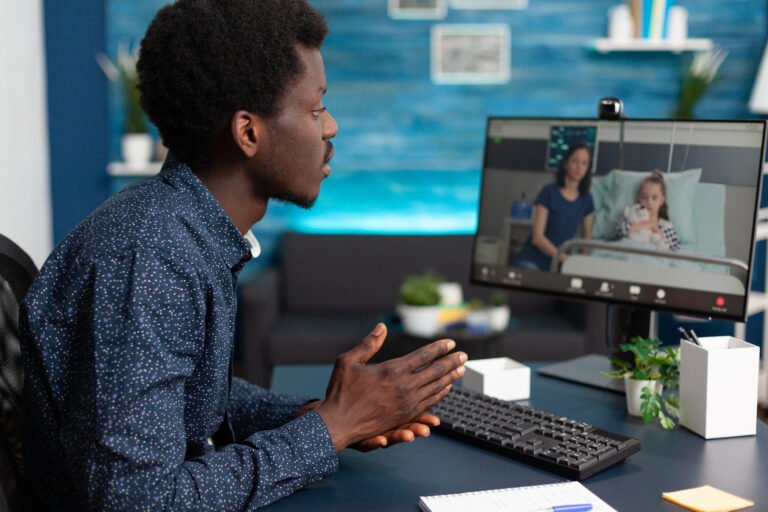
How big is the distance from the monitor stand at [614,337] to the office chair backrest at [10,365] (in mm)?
936

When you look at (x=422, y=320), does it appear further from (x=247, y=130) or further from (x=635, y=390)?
(x=247, y=130)

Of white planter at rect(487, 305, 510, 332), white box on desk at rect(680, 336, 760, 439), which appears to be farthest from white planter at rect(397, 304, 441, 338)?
white box on desk at rect(680, 336, 760, 439)

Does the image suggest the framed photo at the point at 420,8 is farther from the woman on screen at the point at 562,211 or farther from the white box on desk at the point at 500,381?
the white box on desk at the point at 500,381

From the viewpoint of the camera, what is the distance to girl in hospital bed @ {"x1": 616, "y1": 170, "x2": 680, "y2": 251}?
1.53 metres

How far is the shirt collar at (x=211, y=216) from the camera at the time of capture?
115cm

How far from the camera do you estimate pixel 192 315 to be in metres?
1.02

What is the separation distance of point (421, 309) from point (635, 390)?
1887mm

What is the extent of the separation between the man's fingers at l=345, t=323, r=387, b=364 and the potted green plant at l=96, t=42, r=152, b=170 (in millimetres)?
3055

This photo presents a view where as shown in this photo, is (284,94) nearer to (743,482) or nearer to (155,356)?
(155,356)

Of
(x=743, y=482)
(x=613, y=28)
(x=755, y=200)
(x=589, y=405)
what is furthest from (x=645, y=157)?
(x=613, y=28)

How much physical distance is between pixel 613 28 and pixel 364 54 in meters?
1.16

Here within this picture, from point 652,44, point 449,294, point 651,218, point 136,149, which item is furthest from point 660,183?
point 136,149

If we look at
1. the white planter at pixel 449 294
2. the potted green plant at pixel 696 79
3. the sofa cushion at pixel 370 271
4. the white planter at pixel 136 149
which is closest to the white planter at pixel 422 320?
the white planter at pixel 449 294

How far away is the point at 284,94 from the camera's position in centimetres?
116
